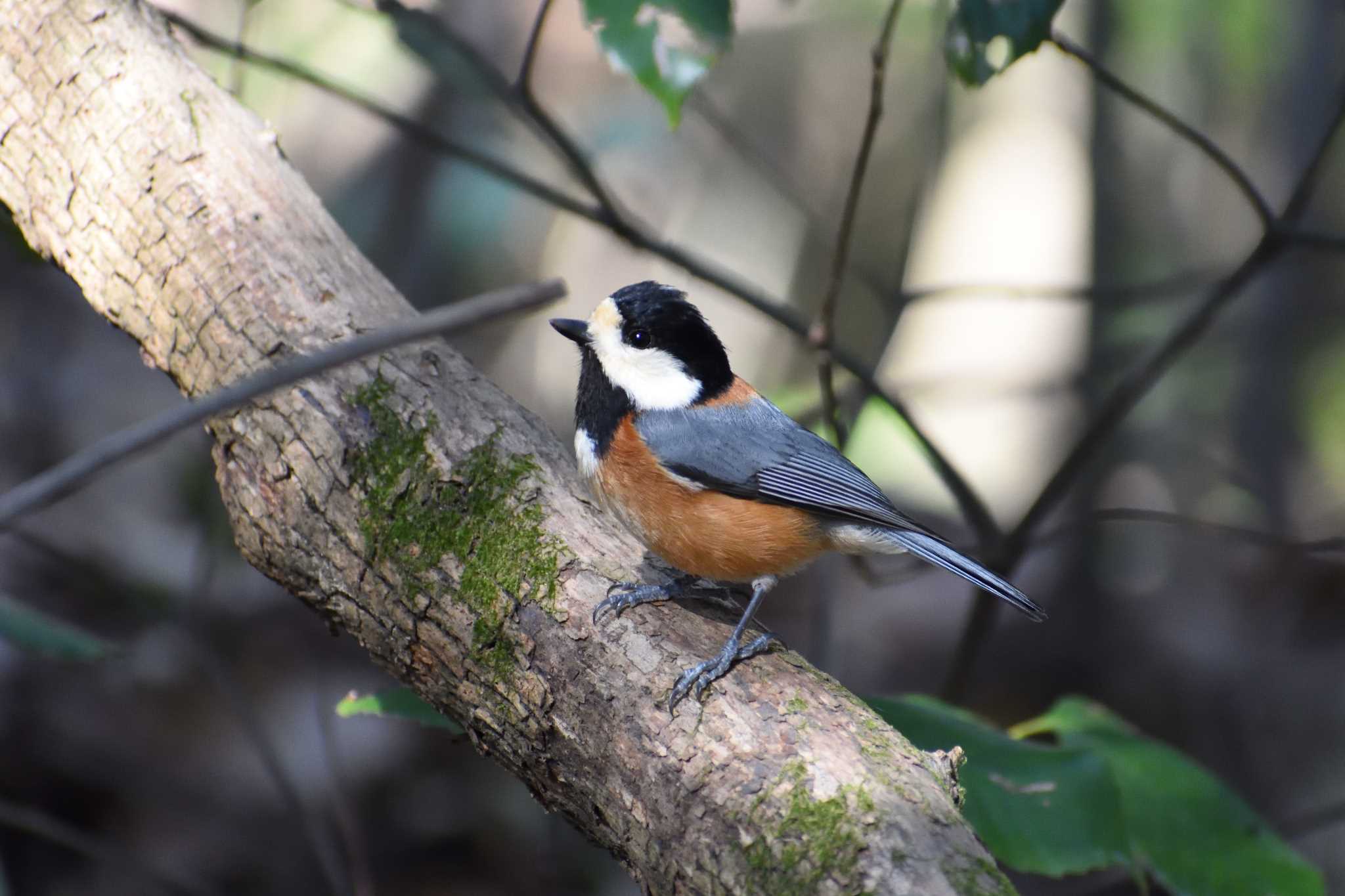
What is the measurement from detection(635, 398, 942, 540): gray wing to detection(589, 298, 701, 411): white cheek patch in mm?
58

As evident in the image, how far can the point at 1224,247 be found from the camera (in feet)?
27.5

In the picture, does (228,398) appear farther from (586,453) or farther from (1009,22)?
(1009,22)

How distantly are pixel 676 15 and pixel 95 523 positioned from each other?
441 centimetres

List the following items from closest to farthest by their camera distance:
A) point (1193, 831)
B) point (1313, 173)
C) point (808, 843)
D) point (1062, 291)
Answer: point (808, 843) < point (1193, 831) < point (1313, 173) < point (1062, 291)

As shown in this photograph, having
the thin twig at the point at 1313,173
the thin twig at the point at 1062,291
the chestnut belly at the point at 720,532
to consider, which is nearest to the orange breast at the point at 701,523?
the chestnut belly at the point at 720,532

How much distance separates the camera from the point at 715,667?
2139 millimetres

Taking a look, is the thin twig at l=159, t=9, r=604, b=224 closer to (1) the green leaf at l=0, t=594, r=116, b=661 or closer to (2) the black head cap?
(2) the black head cap

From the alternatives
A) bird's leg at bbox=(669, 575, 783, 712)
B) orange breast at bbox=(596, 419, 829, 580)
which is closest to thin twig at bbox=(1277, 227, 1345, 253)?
orange breast at bbox=(596, 419, 829, 580)

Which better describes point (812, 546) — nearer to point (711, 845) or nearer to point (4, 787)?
point (711, 845)

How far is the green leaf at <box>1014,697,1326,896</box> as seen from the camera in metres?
2.63

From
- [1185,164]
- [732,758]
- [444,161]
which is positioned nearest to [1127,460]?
[1185,164]

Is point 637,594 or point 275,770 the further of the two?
point 275,770

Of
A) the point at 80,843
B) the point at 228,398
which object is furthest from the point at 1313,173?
the point at 80,843

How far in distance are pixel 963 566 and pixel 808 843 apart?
120 centimetres
